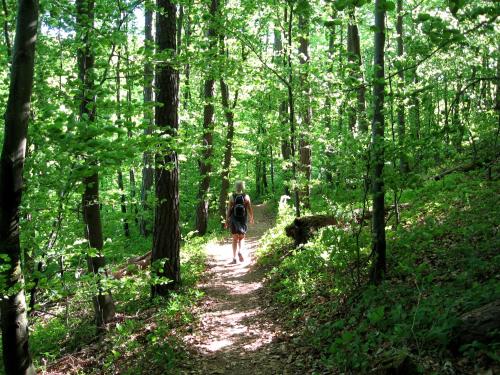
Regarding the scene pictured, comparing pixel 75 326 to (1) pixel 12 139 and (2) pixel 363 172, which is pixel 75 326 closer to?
(1) pixel 12 139

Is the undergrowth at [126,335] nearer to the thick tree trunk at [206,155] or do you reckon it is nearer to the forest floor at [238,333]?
the forest floor at [238,333]

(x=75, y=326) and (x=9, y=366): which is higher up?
(x=9, y=366)

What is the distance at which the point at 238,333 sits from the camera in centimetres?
686

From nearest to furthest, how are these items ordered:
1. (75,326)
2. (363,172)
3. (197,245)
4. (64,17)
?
1. (64,17)
2. (363,172)
3. (75,326)
4. (197,245)

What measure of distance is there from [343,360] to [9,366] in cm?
357

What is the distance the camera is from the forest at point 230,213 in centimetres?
391

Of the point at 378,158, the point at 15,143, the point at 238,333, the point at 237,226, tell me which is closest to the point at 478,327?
the point at 378,158

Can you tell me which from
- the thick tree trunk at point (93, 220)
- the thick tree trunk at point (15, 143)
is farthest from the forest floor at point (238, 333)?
the thick tree trunk at point (15, 143)

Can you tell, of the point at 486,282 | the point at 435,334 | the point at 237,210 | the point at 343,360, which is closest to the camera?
the point at 435,334

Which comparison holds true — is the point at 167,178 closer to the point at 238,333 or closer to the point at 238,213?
the point at 238,213

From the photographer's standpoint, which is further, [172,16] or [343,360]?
[172,16]

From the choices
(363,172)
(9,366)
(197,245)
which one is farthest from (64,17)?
(197,245)

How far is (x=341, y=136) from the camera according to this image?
683 centimetres

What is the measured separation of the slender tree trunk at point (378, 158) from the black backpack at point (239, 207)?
5.22m
